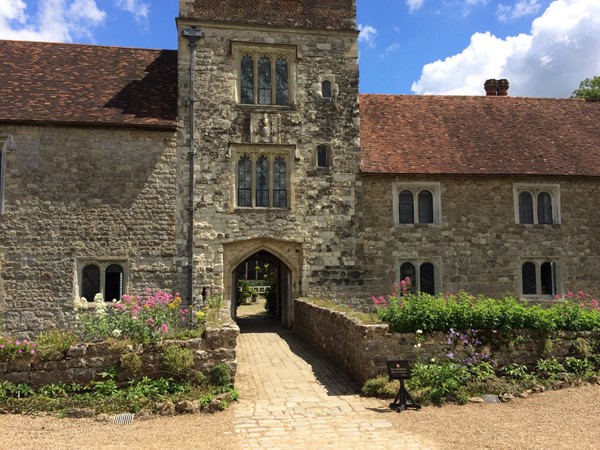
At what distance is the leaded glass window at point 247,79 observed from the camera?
16.4 metres

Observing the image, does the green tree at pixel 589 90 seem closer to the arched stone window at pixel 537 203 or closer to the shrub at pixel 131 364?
the arched stone window at pixel 537 203

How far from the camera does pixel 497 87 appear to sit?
75.6 ft

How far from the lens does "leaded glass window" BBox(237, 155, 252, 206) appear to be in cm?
1608

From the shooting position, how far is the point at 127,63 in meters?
17.6

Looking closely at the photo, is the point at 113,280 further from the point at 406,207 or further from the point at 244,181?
the point at 406,207

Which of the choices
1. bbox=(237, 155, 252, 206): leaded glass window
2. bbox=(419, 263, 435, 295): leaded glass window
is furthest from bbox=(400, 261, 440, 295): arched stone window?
bbox=(237, 155, 252, 206): leaded glass window

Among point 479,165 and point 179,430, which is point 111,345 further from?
point 479,165

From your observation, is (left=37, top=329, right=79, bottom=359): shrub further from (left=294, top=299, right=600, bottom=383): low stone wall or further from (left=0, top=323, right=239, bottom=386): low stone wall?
(left=294, top=299, right=600, bottom=383): low stone wall

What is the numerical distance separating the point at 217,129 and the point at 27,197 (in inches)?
227

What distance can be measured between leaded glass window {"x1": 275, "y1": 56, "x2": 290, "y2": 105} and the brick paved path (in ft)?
27.1

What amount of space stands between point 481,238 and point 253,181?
25.3 ft

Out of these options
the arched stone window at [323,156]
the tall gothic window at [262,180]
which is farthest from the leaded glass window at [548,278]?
the tall gothic window at [262,180]

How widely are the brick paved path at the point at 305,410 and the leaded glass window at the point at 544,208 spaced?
394 inches

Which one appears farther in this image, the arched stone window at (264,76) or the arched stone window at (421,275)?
the arched stone window at (421,275)
